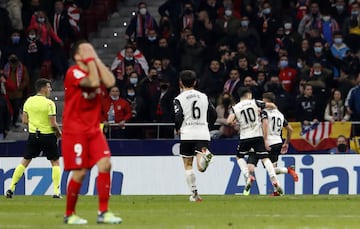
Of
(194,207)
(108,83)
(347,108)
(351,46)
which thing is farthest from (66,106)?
(351,46)

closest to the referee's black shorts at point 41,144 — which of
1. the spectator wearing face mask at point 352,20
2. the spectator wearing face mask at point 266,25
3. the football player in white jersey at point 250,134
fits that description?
the football player in white jersey at point 250,134

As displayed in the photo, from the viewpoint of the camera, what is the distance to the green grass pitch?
51.6 ft

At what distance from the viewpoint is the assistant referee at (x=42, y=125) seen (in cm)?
2317

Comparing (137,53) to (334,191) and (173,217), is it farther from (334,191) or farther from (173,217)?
(173,217)

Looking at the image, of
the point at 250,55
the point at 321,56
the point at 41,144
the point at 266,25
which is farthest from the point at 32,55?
the point at 41,144

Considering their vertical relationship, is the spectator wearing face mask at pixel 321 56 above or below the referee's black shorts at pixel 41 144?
above

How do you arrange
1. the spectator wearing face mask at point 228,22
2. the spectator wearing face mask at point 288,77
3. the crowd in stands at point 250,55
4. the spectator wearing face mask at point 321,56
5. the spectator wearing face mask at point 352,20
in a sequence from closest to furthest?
the crowd in stands at point 250,55
the spectator wearing face mask at point 288,77
the spectator wearing face mask at point 321,56
the spectator wearing face mask at point 352,20
the spectator wearing face mask at point 228,22

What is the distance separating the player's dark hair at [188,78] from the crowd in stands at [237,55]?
803cm

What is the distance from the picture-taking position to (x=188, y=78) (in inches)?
826

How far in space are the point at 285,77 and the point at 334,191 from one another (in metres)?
4.31

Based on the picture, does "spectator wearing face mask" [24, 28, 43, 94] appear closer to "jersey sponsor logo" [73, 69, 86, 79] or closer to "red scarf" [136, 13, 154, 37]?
"red scarf" [136, 13, 154, 37]

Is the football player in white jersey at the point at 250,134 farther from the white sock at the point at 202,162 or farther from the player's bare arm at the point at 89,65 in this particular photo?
the player's bare arm at the point at 89,65

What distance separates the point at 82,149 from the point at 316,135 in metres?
14.1

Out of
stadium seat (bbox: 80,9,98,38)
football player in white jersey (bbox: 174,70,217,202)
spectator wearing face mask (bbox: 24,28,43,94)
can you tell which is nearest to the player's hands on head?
football player in white jersey (bbox: 174,70,217,202)
